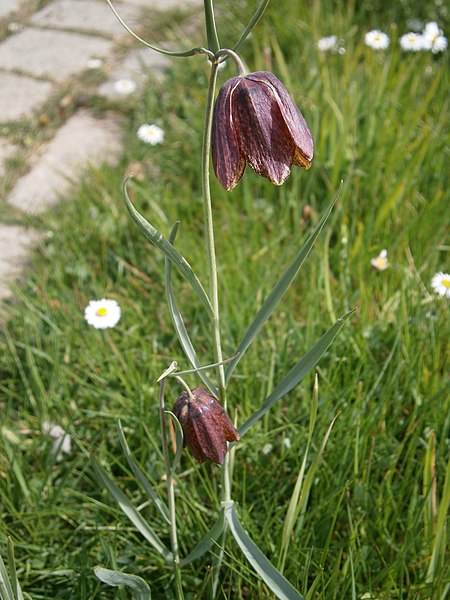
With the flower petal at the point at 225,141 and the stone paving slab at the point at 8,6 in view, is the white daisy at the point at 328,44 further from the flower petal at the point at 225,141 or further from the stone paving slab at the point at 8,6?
the flower petal at the point at 225,141

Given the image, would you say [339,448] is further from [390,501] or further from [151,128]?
[151,128]

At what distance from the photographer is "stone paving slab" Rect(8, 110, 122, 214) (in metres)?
2.05

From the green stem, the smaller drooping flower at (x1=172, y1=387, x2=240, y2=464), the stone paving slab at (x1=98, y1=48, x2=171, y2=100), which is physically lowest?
the stone paving slab at (x1=98, y1=48, x2=171, y2=100)

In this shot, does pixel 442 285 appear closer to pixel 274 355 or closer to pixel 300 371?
pixel 274 355

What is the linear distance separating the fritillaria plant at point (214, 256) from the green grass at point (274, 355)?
76 millimetres

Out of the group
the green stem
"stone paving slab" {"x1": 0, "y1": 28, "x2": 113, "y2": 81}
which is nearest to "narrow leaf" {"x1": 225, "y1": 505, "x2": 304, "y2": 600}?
the green stem

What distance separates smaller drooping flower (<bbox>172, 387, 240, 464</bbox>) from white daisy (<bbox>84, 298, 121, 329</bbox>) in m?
0.55

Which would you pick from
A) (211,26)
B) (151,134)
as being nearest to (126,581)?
(211,26)

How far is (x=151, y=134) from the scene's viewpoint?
6.83 ft

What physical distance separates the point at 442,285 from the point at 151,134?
3.21ft

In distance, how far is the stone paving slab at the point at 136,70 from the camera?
2.48m

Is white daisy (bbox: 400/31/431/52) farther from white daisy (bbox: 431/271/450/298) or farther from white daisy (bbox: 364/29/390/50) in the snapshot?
white daisy (bbox: 431/271/450/298)

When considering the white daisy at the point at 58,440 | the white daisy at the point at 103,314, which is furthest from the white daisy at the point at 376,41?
the white daisy at the point at 58,440

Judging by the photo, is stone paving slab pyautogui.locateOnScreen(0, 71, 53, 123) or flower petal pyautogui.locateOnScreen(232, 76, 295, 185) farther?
stone paving slab pyautogui.locateOnScreen(0, 71, 53, 123)
